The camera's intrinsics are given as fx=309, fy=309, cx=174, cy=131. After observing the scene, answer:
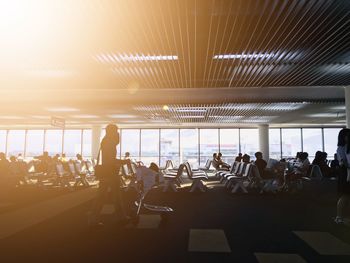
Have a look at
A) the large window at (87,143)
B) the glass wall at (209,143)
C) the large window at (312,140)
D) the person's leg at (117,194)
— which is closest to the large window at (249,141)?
the glass wall at (209,143)

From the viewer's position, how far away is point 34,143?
914 inches

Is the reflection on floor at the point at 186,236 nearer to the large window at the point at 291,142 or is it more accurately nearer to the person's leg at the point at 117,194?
the person's leg at the point at 117,194

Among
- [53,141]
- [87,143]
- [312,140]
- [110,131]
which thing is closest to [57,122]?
[87,143]

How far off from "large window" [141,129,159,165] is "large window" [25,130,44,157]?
7.66m

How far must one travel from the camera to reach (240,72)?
7312 mm

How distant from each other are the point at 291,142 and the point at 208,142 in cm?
596

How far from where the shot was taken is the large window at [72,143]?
2283cm

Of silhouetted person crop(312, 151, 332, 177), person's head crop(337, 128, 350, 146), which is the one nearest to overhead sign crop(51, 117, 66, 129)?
silhouetted person crop(312, 151, 332, 177)

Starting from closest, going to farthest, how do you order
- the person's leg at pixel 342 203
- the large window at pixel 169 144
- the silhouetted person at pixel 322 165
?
the person's leg at pixel 342 203 → the silhouetted person at pixel 322 165 → the large window at pixel 169 144

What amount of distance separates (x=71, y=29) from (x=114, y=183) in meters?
2.51

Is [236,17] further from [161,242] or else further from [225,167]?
[225,167]

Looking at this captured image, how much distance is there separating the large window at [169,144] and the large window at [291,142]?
7.59 m

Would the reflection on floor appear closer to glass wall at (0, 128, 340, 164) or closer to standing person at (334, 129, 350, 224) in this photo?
standing person at (334, 129, 350, 224)

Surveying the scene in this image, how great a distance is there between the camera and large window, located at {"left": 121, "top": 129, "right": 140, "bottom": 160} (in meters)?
22.3
